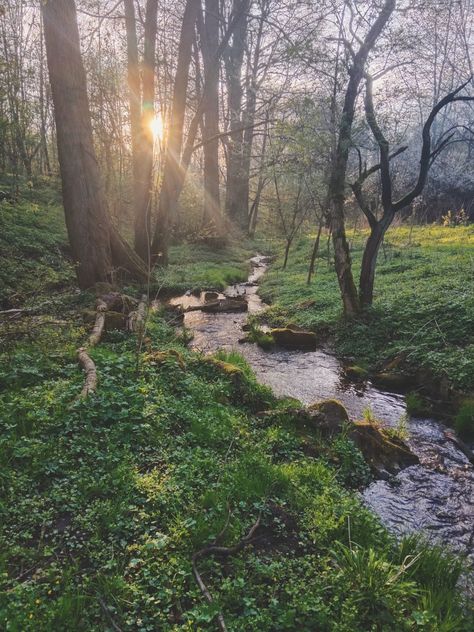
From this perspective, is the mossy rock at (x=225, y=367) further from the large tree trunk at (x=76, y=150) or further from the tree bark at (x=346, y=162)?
the large tree trunk at (x=76, y=150)

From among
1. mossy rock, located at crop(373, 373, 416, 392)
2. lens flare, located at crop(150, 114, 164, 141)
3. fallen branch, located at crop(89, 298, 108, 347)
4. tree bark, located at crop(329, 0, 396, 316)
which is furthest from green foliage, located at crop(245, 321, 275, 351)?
lens flare, located at crop(150, 114, 164, 141)

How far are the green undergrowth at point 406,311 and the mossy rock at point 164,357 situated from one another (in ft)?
12.9

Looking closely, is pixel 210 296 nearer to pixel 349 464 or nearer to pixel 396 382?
pixel 396 382

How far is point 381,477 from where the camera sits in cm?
502

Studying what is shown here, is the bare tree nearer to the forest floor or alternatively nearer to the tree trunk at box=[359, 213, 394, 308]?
the tree trunk at box=[359, 213, 394, 308]

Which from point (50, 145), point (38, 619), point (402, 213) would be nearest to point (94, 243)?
point (38, 619)

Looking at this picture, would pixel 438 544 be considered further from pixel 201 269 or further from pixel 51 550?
pixel 201 269

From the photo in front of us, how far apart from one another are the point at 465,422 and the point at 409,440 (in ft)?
2.91

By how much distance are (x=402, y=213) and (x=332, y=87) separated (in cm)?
1973

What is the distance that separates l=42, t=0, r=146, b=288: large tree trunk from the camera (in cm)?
970

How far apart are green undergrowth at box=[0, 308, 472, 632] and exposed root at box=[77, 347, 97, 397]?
0.40 feet

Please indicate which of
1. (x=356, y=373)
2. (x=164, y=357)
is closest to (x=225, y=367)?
(x=164, y=357)

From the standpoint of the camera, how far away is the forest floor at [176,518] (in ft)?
9.29

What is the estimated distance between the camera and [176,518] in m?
3.57
